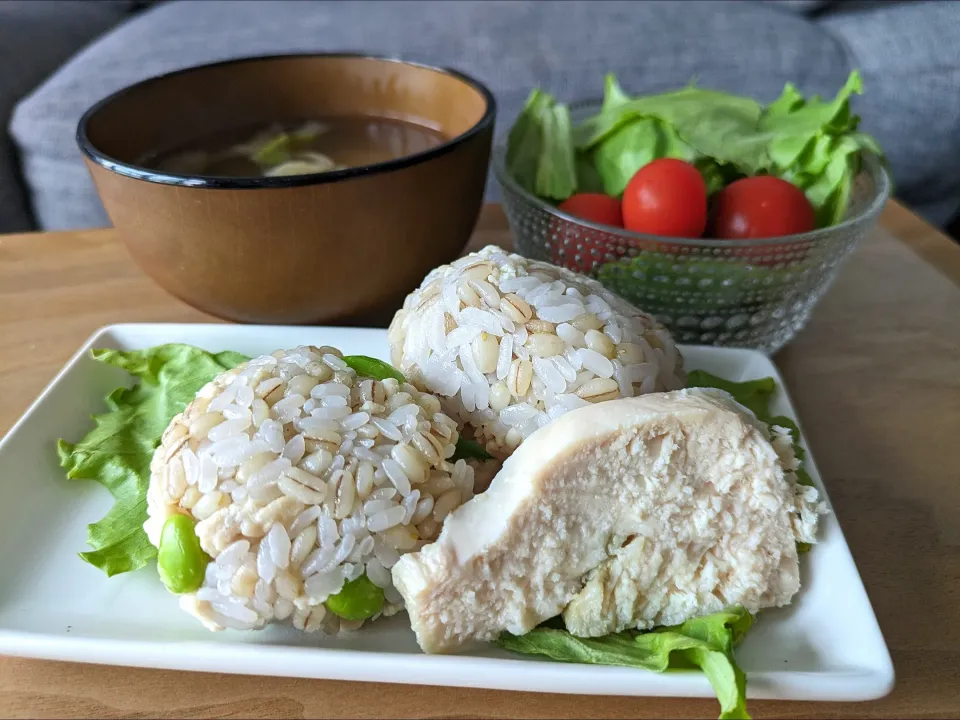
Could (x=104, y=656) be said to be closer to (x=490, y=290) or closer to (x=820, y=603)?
(x=490, y=290)

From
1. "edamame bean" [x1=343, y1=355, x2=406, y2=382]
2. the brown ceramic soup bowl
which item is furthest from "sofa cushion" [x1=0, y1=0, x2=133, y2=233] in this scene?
"edamame bean" [x1=343, y1=355, x2=406, y2=382]

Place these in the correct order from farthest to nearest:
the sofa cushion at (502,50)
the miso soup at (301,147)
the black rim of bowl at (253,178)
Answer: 1. the sofa cushion at (502,50)
2. the miso soup at (301,147)
3. the black rim of bowl at (253,178)

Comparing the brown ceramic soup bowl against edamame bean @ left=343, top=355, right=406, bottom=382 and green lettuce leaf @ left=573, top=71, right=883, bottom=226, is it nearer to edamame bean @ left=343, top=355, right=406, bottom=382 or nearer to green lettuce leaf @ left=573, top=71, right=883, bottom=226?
edamame bean @ left=343, top=355, right=406, bottom=382

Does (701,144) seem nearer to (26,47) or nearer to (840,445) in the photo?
(840,445)

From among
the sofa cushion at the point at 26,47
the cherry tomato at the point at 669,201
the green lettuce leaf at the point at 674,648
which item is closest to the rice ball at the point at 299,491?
the green lettuce leaf at the point at 674,648

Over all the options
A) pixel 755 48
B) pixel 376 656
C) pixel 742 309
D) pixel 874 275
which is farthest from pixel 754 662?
pixel 755 48

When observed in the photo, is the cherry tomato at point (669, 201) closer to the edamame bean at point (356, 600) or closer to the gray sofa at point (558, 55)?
the edamame bean at point (356, 600)
